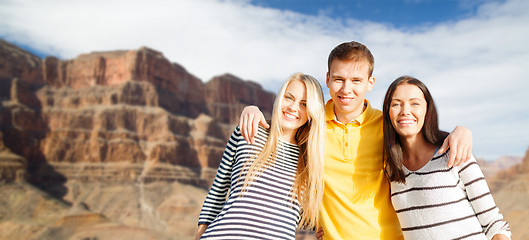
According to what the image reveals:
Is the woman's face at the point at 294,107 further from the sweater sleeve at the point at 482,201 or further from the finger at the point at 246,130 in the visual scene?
the sweater sleeve at the point at 482,201

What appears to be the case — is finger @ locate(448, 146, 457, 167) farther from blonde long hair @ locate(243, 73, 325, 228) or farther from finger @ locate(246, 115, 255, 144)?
finger @ locate(246, 115, 255, 144)

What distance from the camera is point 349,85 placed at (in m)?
3.17

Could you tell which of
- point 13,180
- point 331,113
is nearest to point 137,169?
point 13,180

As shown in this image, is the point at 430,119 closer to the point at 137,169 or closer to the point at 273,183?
the point at 273,183

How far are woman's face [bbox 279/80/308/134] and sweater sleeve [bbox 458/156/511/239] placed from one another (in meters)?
1.27

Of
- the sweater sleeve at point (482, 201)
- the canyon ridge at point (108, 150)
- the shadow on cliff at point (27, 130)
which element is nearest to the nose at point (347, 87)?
the sweater sleeve at point (482, 201)

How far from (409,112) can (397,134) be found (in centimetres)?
22

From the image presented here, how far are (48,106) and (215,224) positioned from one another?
66.8m

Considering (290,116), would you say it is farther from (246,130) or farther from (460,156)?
(460,156)

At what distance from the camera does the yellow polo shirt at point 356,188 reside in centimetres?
296

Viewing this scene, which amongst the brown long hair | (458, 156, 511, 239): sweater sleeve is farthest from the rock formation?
(458, 156, 511, 239): sweater sleeve

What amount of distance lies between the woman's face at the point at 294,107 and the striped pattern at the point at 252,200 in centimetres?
18

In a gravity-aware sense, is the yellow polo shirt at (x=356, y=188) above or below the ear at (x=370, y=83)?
below

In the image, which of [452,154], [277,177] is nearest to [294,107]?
[277,177]
